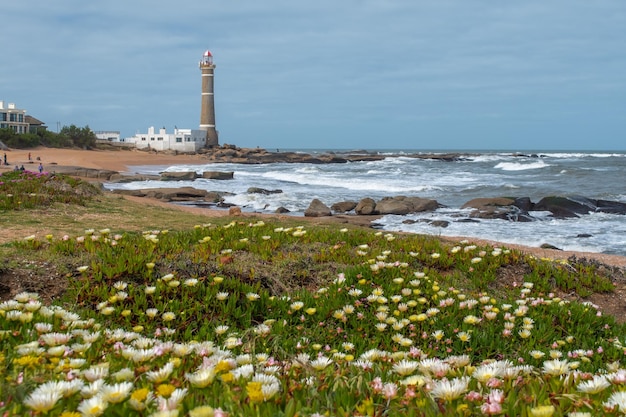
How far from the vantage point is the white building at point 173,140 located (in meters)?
86.0

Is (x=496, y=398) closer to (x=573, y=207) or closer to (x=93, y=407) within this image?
(x=93, y=407)

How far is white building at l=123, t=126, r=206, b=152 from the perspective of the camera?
86.0 metres

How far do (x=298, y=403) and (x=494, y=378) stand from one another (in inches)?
26.9

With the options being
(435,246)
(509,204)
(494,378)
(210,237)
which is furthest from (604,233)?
(494,378)

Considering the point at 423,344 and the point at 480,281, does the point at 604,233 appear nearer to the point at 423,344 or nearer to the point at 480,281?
the point at 480,281

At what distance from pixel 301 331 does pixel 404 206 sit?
20.7 metres

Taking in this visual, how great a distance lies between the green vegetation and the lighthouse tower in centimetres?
8230

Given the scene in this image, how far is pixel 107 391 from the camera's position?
164 cm

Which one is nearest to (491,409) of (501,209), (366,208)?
(366,208)

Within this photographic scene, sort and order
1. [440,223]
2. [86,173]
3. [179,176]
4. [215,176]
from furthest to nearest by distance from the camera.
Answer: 1. [215,176]
2. [179,176]
3. [86,173]
4. [440,223]

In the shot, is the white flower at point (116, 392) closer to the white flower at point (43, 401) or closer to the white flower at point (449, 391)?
the white flower at point (43, 401)

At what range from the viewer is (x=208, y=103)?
88375 millimetres

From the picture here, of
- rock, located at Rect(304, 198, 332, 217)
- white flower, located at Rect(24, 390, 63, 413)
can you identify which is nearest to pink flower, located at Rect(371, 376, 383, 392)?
white flower, located at Rect(24, 390, 63, 413)

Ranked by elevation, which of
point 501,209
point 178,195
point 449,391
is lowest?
point 501,209
